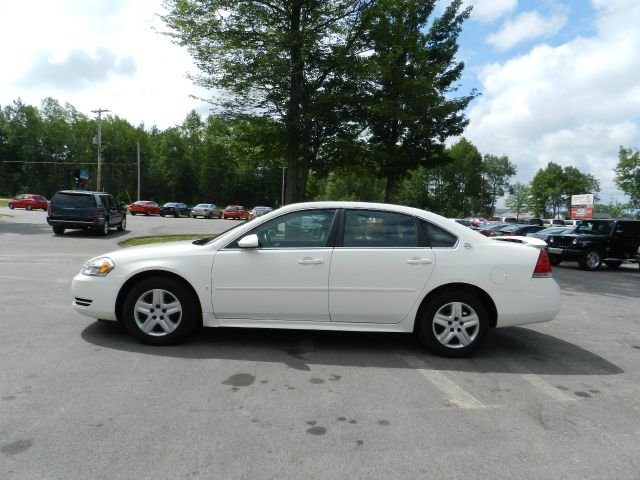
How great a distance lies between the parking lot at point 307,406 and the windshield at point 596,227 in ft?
38.8

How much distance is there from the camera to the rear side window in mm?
4672

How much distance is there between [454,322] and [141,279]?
3307mm

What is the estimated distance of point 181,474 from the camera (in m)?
2.48

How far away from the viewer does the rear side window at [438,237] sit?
4672mm

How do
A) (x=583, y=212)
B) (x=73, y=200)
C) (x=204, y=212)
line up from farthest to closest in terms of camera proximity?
(x=583, y=212) < (x=204, y=212) < (x=73, y=200)

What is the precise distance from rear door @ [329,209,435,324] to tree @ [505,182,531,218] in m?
124

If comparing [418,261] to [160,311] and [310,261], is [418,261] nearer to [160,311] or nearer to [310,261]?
[310,261]

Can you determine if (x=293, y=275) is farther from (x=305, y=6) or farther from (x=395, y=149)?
(x=395, y=149)

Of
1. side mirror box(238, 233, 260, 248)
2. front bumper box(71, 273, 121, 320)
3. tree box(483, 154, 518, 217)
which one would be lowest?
front bumper box(71, 273, 121, 320)

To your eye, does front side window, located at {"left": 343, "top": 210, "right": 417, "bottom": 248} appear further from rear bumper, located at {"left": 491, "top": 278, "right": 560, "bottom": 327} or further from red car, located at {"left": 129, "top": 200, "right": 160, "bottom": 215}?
red car, located at {"left": 129, "top": 200, "right": 160, "bottom": 215}

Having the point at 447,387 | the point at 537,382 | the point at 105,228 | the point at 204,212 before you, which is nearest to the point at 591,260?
the point at 537,382

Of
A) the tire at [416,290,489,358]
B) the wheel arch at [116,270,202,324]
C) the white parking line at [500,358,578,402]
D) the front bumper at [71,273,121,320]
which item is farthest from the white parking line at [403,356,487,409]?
the front bumper at [71,273,121,320]

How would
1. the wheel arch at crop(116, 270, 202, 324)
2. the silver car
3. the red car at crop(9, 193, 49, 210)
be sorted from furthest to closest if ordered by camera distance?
the silver car
the red car at crop(9, 193, 49, 210)
the wheel arch at crop(116, 270, 202, 324)

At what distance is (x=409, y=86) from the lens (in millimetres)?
16203
